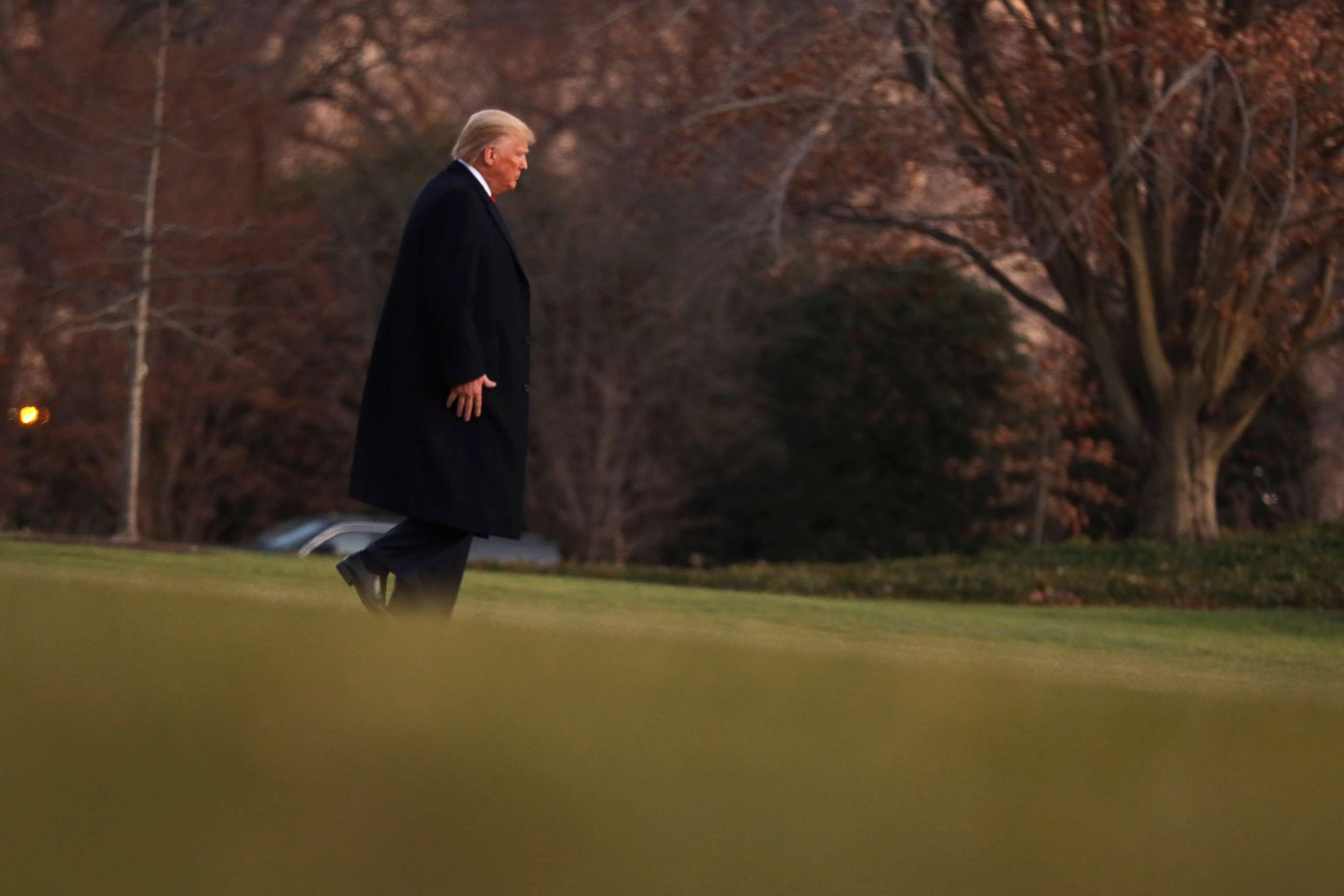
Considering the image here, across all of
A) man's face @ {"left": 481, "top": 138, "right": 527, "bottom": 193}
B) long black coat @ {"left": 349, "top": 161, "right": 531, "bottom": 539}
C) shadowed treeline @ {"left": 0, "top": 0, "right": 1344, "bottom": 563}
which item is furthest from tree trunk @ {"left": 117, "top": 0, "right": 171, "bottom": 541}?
man's face @ {"left": 481, "top": 138, "right": 527, "bottom": 193}

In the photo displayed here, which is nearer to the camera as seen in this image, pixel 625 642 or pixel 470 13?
pixel 625 642

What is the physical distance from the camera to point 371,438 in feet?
24.4

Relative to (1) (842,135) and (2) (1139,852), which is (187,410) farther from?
(2) (1139,852)

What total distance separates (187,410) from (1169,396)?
12.6 metres

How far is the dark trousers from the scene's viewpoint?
7230 mm

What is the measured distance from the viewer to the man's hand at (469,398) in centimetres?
723

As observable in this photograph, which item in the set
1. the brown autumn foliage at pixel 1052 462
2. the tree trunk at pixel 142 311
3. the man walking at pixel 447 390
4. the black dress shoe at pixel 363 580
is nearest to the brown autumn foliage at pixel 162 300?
the tree trunk at pixel 142 311

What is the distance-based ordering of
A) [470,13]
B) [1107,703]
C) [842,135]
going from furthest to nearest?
[470,13] → [842,135] → [1107,703]

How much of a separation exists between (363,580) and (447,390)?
778 millimetres

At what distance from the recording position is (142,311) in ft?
61.6

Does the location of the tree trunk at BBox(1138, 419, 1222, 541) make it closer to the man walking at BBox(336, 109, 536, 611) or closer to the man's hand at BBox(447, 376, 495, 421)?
the man walking at BBox(336, 109, 536, 611)

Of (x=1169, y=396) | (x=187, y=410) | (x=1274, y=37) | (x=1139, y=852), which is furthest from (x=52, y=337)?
(x=1139, y=852)

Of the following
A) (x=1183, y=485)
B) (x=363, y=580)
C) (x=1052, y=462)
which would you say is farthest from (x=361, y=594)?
(x=1052, y=462)

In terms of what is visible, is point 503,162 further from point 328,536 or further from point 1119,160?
point 328,536
